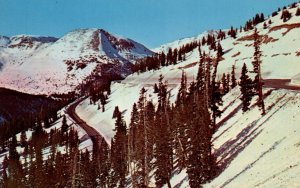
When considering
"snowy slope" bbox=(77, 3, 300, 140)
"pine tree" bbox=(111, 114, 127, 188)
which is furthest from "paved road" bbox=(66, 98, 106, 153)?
"pine tree" bbox=(111, 114, 127, 188)

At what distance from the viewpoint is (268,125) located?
2287 inches

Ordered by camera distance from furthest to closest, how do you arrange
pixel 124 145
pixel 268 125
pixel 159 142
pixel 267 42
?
pixel 267 42
pixel 124 145
pixel 159 142
pixel 268 125

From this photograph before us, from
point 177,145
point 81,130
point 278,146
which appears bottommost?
point 81,130

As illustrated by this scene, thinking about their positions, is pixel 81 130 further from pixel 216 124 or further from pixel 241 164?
pixel 241 164

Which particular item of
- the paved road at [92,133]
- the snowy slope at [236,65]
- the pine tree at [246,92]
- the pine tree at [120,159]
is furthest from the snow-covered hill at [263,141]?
the paved road at [92,133]

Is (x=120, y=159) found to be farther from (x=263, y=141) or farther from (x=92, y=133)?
(x=92, y=133)

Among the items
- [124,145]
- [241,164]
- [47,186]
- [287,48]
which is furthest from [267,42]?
[241,164]

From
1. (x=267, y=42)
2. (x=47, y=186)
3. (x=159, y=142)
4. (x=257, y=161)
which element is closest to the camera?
(x=257, y=161)

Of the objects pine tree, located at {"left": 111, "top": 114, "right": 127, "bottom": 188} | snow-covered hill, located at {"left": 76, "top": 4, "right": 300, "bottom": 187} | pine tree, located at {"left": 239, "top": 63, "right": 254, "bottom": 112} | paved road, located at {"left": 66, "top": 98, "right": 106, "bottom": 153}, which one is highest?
pine tree, located at {"left": 239, "top": 63, "right": 254, "bottom": 112}

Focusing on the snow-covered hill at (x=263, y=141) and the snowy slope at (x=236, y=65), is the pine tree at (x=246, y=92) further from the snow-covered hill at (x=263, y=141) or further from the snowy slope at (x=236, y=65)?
the snowy slope at (x=236, y=65)

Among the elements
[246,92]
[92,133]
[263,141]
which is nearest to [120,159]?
[246,92]

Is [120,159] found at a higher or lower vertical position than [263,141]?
lower

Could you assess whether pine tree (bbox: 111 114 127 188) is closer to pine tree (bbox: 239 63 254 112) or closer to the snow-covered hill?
the snow-covered hill

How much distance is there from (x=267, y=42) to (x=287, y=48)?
20.2 metres
